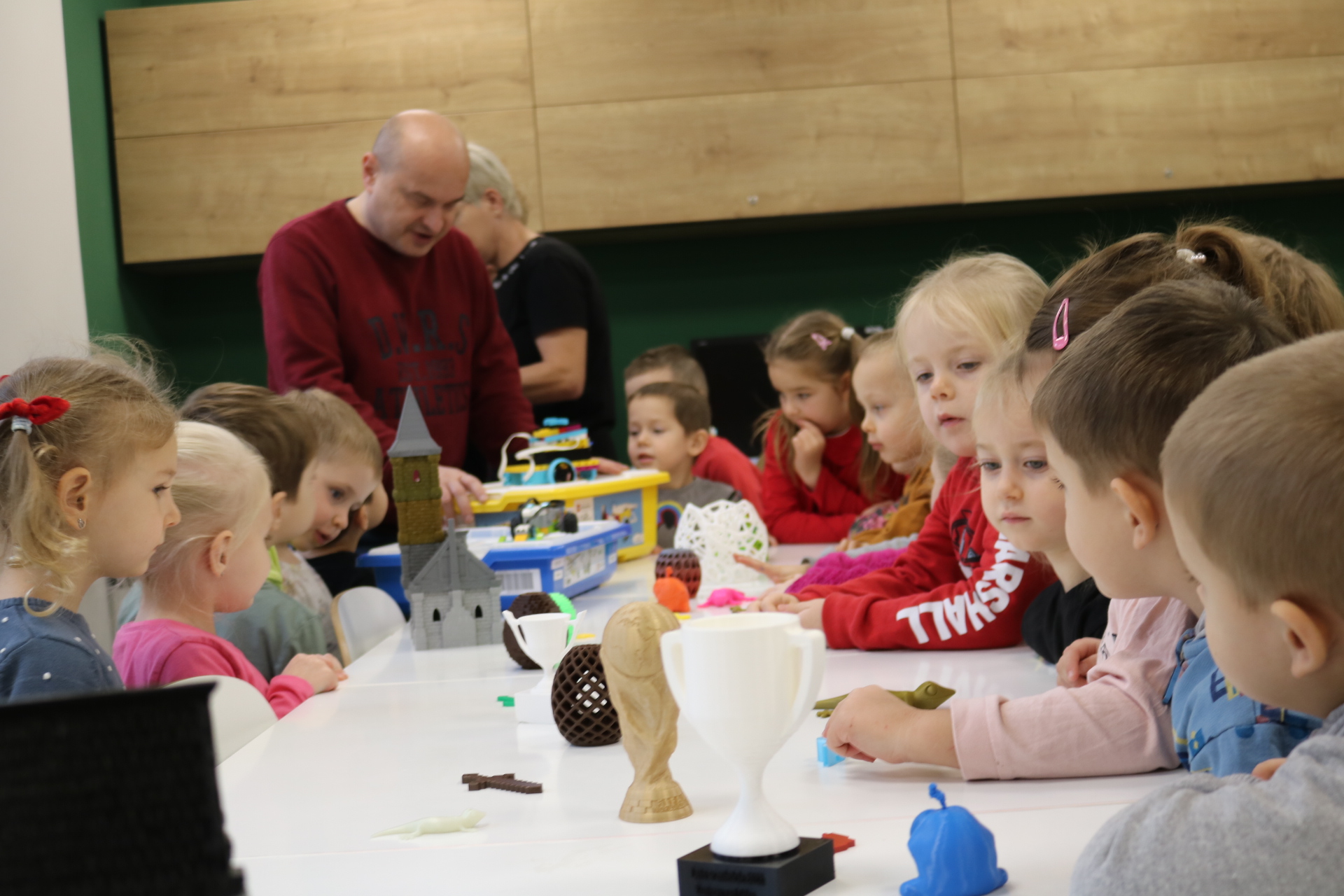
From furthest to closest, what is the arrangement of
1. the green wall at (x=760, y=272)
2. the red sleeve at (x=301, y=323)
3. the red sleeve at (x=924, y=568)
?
the green wall at (x=760, y=272) < the red sleeve at (x=301, y=323) < the red sleeve at (x=924, y=568)

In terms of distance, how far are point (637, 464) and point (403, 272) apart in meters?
0.77

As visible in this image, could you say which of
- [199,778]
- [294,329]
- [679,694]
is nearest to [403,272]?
[294,329]

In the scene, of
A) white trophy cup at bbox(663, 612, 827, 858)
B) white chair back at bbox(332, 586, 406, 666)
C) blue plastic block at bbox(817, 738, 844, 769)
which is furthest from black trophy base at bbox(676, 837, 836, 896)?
white chair back at bbox(332, 586, 406, 666)

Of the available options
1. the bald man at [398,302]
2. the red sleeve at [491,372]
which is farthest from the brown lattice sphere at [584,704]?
the red sleeve at [491,372]

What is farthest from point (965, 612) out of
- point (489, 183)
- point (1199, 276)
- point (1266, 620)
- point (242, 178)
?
point (242, 178)

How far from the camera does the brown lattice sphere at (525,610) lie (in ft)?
4.35

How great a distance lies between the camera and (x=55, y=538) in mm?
1089

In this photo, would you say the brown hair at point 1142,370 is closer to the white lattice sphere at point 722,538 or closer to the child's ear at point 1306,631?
the child's ear at point 1306,631

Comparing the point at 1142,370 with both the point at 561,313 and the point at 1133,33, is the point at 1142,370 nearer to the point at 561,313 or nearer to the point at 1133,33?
the point at 561,313

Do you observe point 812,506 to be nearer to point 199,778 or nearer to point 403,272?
point 403,272

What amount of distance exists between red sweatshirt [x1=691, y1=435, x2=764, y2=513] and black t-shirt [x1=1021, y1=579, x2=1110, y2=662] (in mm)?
1716

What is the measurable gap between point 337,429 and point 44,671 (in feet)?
3.20

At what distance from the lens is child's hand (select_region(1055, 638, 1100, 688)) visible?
1055 millimetres

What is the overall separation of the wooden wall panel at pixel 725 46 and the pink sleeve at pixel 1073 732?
322 cm
